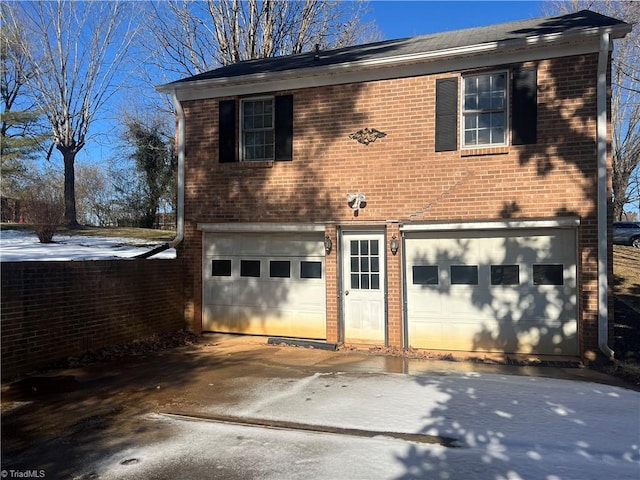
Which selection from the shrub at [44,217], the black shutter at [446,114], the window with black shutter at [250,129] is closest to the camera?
the black shutter at [446,114]

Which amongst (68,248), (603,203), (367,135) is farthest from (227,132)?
(603,203)

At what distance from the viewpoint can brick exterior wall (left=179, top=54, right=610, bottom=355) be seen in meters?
7.99

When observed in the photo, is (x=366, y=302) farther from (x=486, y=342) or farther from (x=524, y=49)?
(x=524, y=49)

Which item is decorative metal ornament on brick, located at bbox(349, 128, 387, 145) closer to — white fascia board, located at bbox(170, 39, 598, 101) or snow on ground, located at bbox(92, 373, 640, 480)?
white fascia board, located at bbox(170, 39, 598, 101)

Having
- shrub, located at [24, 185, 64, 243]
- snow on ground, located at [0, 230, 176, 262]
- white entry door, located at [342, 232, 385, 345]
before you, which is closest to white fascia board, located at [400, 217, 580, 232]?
white entry door, located at [342, 232, 385, 345]

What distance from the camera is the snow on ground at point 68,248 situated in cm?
1176

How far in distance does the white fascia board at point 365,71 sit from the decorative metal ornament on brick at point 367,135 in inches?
39.7

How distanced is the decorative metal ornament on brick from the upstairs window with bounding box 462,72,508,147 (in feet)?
5.18

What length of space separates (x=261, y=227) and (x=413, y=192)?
326 cm

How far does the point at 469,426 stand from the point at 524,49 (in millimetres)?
6515

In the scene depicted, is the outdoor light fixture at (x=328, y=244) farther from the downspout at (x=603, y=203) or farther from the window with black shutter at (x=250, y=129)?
the downspout at (x=603, y=203)

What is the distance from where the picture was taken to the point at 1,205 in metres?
22.8

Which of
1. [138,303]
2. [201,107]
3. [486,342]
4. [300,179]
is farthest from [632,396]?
[201,107]

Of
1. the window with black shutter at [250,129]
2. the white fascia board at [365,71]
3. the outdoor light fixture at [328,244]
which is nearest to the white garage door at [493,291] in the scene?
the outdoor light fixture at [328,244]
